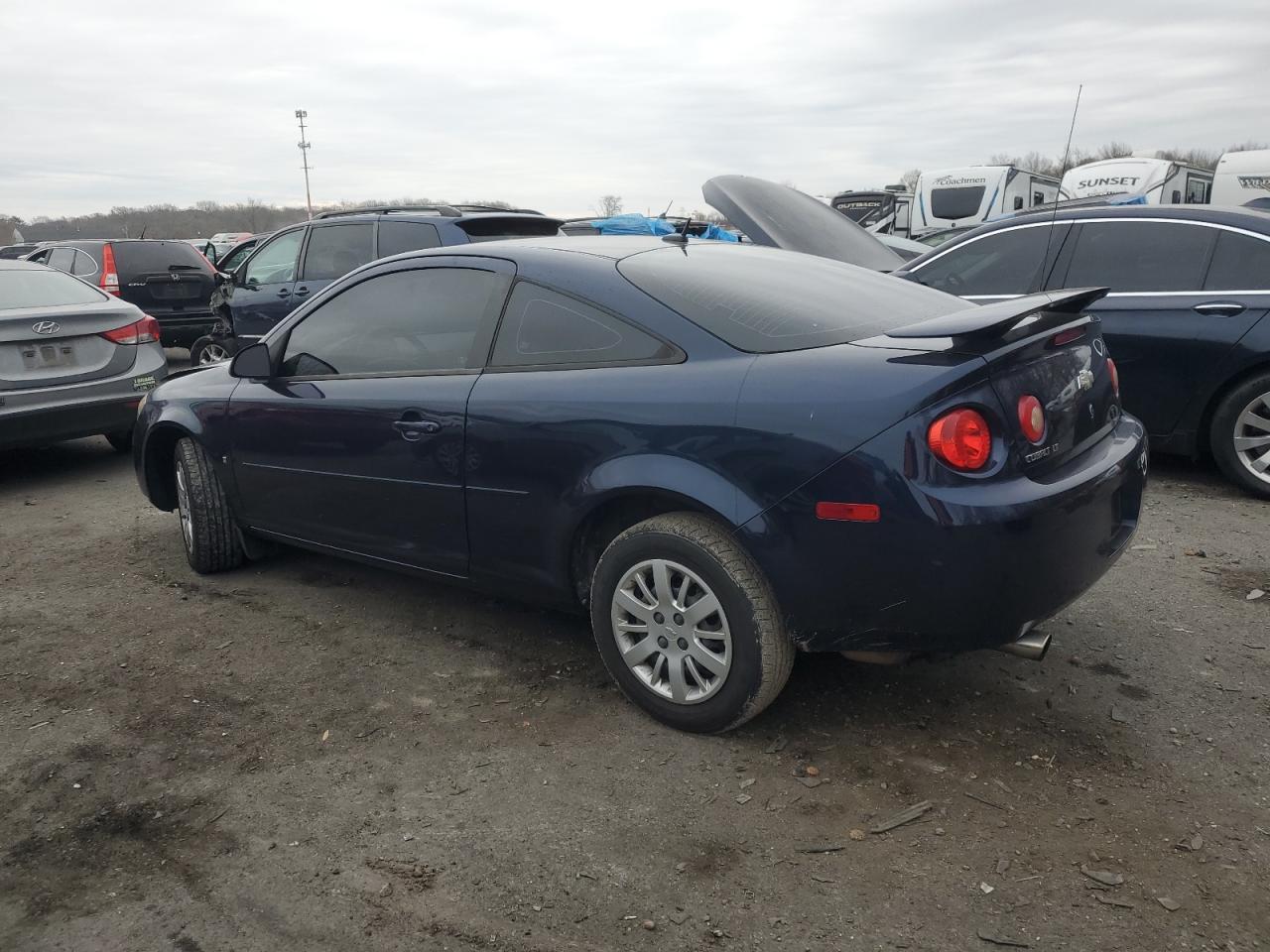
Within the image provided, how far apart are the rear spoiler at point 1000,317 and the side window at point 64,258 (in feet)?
39.4

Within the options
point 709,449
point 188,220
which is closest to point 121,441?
point 709,449

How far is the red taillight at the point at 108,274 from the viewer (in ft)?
38.3

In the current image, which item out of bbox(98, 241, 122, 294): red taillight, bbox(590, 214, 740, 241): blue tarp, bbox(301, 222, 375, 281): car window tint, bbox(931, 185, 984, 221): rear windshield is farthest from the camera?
bbox(931, 185, 984, 221): rear windshield

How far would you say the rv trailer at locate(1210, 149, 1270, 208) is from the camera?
1711 cm

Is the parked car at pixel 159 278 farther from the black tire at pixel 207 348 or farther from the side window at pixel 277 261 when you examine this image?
the side window at pixel 277 261

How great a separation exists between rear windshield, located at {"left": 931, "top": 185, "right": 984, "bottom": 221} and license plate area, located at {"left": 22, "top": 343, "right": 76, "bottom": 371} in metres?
15.9

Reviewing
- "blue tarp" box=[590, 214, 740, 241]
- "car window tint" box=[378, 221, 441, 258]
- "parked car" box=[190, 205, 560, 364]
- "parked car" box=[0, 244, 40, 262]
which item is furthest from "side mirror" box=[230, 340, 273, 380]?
"parked car" box=[0, 244, 40, 262]

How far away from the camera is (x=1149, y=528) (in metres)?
5.15

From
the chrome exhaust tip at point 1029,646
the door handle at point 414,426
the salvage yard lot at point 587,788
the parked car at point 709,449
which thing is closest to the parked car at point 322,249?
the parked car at point 709,449

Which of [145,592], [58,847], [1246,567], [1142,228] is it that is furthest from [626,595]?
[1142,228]

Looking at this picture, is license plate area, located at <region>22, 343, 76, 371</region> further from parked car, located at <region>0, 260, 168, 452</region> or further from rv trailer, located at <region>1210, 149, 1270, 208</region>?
rv trailer, located at <region>1210, 149, 1270, 208</region>

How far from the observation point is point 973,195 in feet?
61.0

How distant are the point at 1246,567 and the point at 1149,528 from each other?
2.02 feet

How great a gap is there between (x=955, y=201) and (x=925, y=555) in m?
17.7
